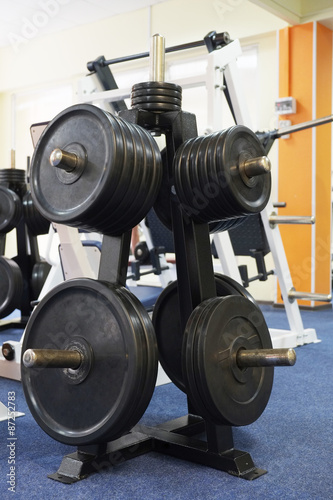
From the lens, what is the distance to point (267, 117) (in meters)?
5.24

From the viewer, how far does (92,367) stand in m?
1.63

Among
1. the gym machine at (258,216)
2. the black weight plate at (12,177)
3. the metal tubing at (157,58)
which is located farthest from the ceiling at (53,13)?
the metal tubing at (157,58)

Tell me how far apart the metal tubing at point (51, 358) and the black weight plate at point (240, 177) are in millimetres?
616

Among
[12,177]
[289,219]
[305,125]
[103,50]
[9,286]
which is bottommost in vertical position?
[9,286]

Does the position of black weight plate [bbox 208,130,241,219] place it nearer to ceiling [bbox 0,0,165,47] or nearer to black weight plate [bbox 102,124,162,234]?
black weight plate [bbox 102,124,162,234]

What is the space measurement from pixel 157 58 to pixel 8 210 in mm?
1774

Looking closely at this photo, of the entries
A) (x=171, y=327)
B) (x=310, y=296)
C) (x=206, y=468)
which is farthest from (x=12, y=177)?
(x=206, y=468)

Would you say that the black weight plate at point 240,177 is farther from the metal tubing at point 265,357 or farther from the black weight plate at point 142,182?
the metal tubing at point 265,357

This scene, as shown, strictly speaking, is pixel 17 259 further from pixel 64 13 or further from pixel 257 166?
pixel 64 13

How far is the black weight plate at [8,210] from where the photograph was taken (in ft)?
11.0

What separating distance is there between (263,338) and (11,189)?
7.87 ft

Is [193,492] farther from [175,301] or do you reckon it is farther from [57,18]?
[57,18]

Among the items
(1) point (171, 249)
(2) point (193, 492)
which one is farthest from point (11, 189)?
(2) point (193, 492)

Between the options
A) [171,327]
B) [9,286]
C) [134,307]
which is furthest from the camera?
[9,286]
